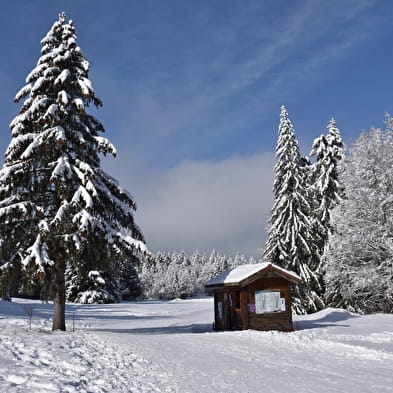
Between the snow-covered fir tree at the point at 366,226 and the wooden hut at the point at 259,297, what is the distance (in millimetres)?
6982

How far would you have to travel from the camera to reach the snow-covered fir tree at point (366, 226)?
1126 inches

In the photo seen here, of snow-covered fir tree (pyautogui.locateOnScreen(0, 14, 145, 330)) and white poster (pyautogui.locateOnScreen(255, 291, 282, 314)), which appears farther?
white poster (pyautogui.locateOnScreen(255, 291, 282, 314))

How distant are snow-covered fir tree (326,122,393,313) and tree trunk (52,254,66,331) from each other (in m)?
18.9

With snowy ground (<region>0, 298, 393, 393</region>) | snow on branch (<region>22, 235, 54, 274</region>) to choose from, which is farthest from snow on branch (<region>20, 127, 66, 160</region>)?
snowy ground (<region>0, 298, 393, 393</region>)

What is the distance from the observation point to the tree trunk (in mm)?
16938

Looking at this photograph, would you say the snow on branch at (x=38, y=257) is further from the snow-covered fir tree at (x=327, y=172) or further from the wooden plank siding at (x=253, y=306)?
the snow-covered fir tree at (x=327, y=172)

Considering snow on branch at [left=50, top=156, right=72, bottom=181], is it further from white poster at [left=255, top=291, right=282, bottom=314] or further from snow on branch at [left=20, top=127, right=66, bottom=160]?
white poster at [left=255, top=291, right=282, bottom=314]

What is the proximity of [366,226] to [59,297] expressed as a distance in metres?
20.4

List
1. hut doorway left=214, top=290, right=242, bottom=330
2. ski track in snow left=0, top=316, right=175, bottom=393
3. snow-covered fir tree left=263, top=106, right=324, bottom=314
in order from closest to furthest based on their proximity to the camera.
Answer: ski track in snow left=0, top=316, right=175, bottom=393 → hut doorway left=214, top=290, right=242, bottom=330 → snow-covered fir tree left=263, top=106, right=324, bottom=314

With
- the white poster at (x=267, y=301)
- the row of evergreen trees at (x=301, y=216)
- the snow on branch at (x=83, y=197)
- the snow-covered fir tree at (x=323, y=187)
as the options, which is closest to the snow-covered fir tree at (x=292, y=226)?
the row of evergreen trees at (x=301, y=216)

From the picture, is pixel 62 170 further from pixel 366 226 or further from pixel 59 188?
pixel 366 226

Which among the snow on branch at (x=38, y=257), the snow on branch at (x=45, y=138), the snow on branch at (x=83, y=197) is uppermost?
the snow on branch at (x=45, y=138)

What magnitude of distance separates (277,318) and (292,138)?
682 inches

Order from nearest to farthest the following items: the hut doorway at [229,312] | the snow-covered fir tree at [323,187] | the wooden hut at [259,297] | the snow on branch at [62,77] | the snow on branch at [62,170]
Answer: the snow on branch at [62,170] → the snow on branch at [62,77] → the wooden hut at [259,297] → the hut doorway at [229,312] → the snow-covered fir tree at [323,187]
